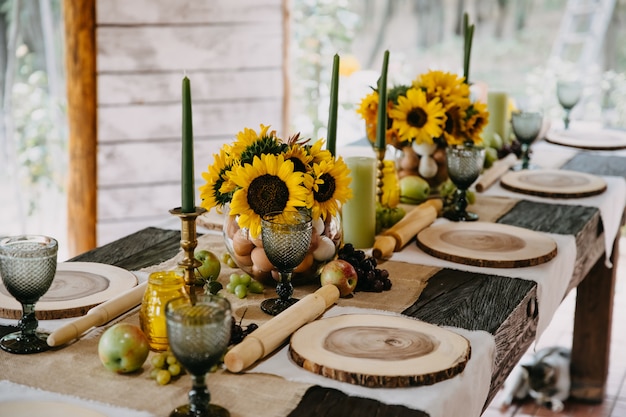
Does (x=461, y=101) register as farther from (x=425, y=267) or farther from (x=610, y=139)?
(x=610, y=139)

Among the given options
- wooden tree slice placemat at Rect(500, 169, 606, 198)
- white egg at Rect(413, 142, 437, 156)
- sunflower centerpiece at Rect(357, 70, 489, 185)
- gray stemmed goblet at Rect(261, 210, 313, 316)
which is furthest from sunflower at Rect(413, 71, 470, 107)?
gray stemmed goblet at Rect(261, 210, 313, 316)

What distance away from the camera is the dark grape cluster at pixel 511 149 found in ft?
8.79

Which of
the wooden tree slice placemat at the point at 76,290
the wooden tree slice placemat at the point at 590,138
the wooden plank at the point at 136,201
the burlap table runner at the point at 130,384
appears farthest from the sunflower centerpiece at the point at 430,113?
the wooden plank at the point at 136,201

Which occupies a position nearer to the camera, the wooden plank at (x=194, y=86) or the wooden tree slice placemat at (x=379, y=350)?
the wooden tree slice placemat at (x=379, y=350)

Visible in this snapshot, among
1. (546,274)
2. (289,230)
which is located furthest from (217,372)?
(546,274)

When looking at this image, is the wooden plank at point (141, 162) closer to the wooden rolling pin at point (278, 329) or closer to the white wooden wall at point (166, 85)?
the white wooden wall at point (166, 85)

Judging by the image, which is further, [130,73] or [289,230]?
[130,73]

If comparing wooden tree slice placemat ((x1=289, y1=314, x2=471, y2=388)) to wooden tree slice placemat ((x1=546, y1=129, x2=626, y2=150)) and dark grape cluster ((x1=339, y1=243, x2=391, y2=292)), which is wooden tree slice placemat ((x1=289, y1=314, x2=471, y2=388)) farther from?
wooden tree slice placemat ((x1=546, y1=129, x2=626, y2=150))

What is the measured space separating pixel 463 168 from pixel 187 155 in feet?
3.14

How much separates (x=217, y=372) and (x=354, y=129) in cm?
357

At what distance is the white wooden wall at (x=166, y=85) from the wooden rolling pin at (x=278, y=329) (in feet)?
6.04

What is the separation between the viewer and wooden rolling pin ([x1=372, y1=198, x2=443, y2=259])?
172 cm

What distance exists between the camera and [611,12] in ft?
14.3

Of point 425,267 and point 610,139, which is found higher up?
point 610,139
